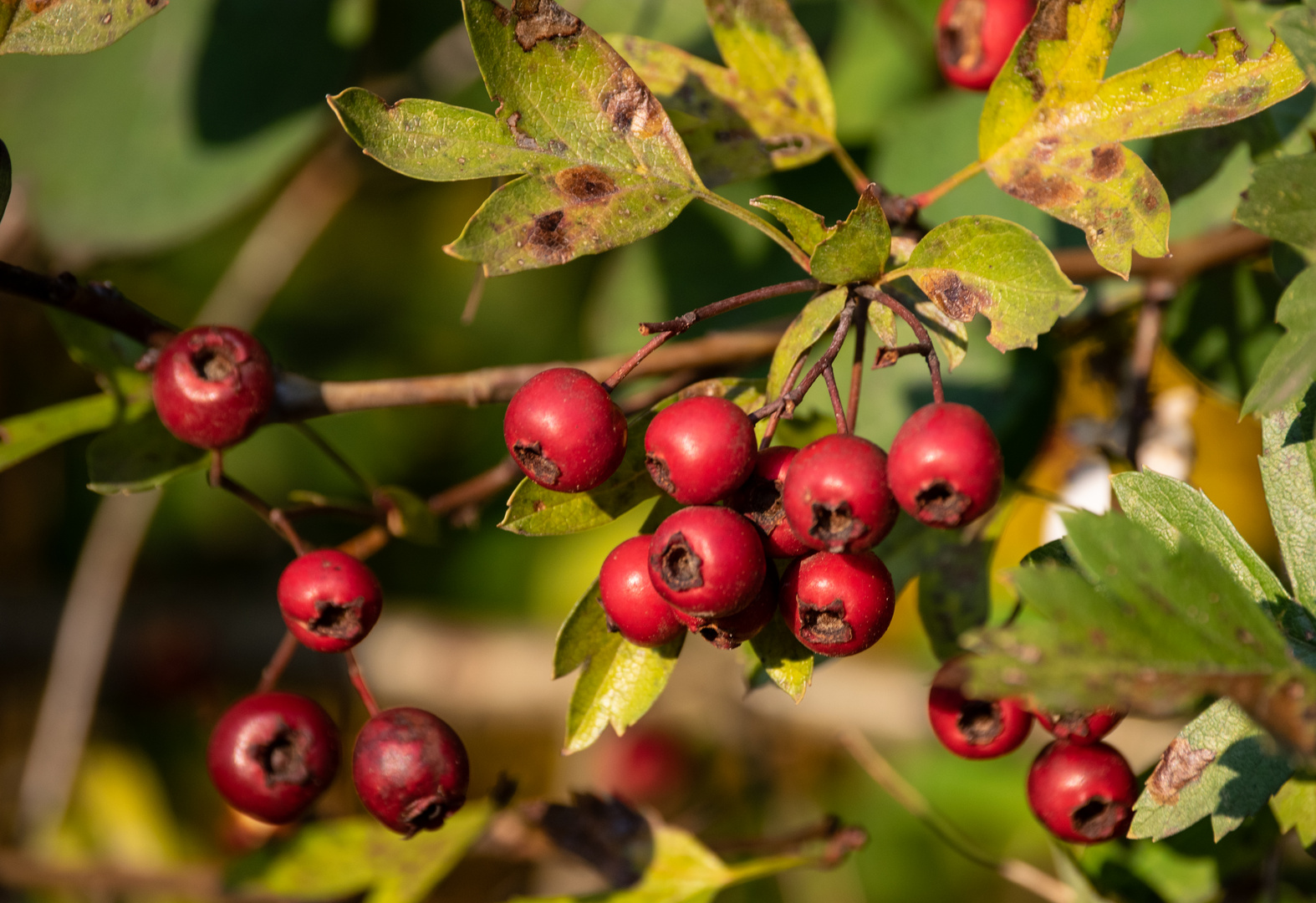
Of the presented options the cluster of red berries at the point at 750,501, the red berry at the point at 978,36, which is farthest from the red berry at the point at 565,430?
the red berry at the point at 978,36

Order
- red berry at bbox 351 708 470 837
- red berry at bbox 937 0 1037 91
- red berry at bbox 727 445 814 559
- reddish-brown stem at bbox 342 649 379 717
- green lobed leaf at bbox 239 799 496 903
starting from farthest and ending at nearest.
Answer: green lobed leaf at bbox 239 799 496 903 < red berry at bbox 937 0 1037 91 < reddish-brown stem at bbox 342 649 379 717 < red berry at bbox 351 708 470 837 < red berry at bbox 727 445 814 559

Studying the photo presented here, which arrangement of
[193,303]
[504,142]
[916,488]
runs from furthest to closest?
[193,303]
[504,142]
[916,488]

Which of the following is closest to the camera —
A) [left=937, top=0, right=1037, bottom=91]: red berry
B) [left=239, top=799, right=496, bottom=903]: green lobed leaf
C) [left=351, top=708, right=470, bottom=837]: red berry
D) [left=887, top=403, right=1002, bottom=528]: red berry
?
[left=887, top=403, right=1002, bottom=528]: red berry

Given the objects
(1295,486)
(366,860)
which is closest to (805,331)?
(1295,486)

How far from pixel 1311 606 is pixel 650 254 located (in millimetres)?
1108

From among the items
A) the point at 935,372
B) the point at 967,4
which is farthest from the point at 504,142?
the point at 967,4

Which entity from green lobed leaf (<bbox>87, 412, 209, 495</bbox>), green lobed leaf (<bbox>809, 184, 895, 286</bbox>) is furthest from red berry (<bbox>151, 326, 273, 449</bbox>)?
green lobed leaf (<bbox>809, 184, 895, 286</bbox>)

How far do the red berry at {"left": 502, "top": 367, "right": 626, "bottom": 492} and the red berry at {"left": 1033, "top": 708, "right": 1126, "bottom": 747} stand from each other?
1.53 ft

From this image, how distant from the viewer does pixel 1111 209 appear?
36.5 inches

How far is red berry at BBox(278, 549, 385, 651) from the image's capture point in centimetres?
96

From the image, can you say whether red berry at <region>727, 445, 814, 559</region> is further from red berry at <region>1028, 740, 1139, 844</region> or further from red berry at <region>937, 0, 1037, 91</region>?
red berry at <region>937, 0, 1037, 91</region>

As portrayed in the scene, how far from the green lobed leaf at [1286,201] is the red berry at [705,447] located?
0.43 meters

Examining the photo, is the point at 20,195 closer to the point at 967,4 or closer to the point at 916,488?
the point at 967,4

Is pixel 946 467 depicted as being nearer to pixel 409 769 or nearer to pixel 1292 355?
pixel 1292 355
